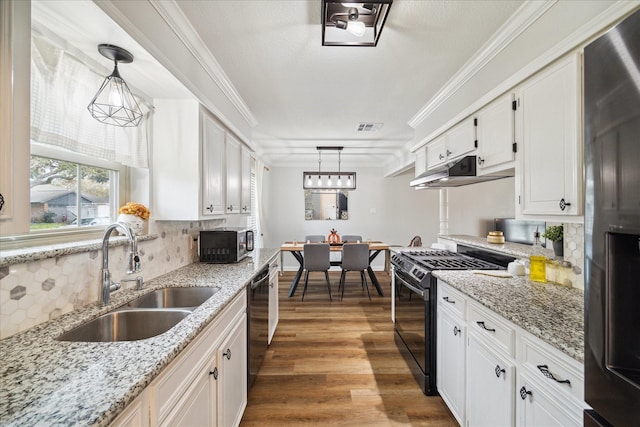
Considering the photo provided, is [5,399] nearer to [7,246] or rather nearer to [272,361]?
[7,246]

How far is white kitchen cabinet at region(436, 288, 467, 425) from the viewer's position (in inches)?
62.6

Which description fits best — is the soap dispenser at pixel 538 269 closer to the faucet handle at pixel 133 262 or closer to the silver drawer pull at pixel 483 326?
the silver drawer pull at pixel 483 326

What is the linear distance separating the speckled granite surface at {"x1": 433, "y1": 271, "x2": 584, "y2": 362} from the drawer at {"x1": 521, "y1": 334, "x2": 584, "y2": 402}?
50 mm

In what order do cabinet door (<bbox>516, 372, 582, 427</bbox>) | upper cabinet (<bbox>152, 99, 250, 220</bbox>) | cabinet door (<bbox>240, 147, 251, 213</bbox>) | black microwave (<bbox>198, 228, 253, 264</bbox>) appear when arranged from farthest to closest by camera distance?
cabinet door (<bbox>240, 147, 251, 213</bbox>), black microwave (<bbox>198, 228, 253, 264</bbox>), upper cabinet (<bbox>152, 99, 250, 220</bbox>), cabinet door (<bbox>516, 372, 582, 427</bbox>)

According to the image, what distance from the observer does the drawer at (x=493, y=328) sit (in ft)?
3.91

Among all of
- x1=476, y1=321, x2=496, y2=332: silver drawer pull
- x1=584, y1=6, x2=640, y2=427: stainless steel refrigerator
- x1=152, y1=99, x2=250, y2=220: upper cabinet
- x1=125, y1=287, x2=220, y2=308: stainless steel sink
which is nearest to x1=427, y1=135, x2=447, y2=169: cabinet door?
x1=476, y1=321, x2=496, y2=332: silver drawer pull

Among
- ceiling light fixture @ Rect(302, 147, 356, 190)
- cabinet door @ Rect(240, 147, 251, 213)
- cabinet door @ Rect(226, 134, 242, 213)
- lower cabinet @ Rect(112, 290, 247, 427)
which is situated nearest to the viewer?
lower cabinet @ Rect(112, 290, 247, 427)

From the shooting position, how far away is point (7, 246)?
112 centimetres

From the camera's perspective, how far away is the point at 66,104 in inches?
50.8

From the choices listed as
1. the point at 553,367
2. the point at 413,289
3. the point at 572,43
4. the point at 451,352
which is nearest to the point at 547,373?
the point at 553,367

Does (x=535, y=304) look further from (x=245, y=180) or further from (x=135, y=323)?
(x=245, y=180)

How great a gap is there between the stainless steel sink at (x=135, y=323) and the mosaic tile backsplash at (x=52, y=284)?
17 cm

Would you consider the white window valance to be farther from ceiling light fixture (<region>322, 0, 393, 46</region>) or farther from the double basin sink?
ceiling light fixture (<region>322, 0, 393, 46</region>)

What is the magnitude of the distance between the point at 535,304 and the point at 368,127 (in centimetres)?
303
